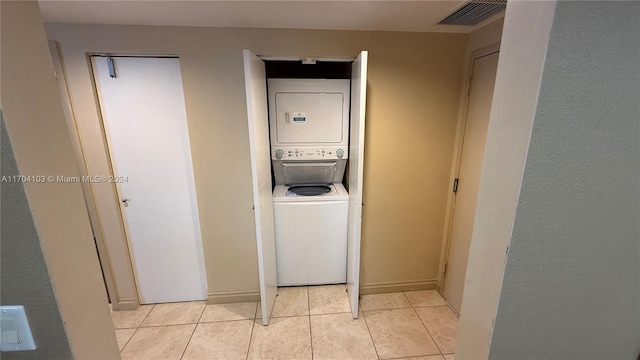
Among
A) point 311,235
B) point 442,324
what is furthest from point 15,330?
point 442,324

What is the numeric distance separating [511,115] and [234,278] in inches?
90.1

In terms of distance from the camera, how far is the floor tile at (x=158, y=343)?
1.77 metres

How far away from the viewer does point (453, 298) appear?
7.16 ft

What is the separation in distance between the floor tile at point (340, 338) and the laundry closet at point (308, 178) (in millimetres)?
110

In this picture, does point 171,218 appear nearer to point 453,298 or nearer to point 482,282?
point 482,282

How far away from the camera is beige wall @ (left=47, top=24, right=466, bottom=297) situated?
1.75 meters

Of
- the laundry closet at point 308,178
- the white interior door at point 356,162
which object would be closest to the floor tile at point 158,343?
the laundry closet at point 308,178

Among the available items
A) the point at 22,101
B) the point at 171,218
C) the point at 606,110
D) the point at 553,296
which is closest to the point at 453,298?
the point at 553,296

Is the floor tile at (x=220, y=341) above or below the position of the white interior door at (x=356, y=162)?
below

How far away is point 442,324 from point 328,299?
96 centimetres

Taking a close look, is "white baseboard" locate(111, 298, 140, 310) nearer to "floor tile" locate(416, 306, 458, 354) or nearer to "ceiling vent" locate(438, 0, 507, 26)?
"floor tile" locate(416, 306, 458, 354)

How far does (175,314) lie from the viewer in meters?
2.13

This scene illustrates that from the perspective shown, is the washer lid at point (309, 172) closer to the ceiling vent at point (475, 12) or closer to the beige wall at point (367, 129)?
the beige wall at point (367, 129)

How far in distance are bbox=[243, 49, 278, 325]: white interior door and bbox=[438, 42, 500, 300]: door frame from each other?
157 cm
